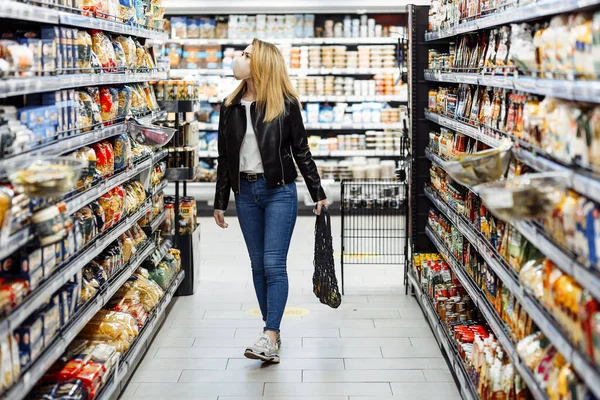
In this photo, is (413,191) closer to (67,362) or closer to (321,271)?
(321,271)

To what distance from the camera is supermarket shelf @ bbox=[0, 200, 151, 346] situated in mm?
2778

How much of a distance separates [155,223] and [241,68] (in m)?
1.42

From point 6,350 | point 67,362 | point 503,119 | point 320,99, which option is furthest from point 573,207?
point 320,99

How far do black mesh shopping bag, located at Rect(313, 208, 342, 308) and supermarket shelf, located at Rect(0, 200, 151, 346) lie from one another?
112cm

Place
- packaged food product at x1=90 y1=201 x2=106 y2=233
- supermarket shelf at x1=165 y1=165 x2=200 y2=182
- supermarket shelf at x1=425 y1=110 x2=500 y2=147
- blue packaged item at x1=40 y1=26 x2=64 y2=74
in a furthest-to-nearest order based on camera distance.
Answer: supermarket shelf at x1=165 y1=165 x2=200 y2=182
packaged food product at x1=90 y1=201 x2=106 y2=233
supermarket shelf at x1=425 y1=110 x2=500 y2=147
blue packaged item at x1=40 y1=26 x2=64 y2=74

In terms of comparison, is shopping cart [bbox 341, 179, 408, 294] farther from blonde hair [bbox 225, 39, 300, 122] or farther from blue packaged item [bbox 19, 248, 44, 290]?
blue packaged item [bbox 19, 248, 44, 290]

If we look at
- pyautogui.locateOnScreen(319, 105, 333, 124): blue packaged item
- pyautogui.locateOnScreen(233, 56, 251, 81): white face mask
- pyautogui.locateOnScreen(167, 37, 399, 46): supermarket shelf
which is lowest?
pyautogui.locateOnScreen(319, 105, 333, 124): blue packaged item

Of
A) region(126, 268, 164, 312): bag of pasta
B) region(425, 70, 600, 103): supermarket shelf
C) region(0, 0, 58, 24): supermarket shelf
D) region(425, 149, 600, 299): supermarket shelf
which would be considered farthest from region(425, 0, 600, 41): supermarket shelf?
region(126, 268, 164, 312): bag of pasta

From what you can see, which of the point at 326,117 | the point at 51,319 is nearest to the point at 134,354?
the point at 51,319

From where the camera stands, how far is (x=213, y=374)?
15.0 ft

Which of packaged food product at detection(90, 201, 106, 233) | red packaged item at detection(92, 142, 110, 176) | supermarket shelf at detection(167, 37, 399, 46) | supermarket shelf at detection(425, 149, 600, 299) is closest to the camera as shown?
supermarket shelf at detection(425, 149, 600, 299)

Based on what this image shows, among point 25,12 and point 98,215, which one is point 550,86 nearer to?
point 25,12

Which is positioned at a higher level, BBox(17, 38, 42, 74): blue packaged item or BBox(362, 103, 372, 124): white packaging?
BBox(17, 38, 42, 74): blue packaged item

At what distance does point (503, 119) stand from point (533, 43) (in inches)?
25.7
